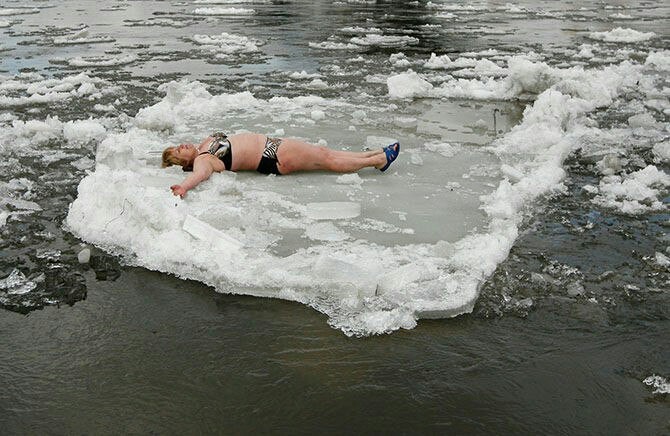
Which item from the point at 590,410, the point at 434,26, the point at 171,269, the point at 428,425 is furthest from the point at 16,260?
the point at 434,26

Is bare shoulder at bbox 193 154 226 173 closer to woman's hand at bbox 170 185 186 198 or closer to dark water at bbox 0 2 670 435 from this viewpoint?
woman's hand at bbox 170 185 186 198

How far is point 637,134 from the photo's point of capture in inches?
278

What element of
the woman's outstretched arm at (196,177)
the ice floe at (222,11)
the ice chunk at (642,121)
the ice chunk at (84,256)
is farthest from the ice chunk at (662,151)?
the ice floe at (222,11)

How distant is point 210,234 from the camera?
4273 mm

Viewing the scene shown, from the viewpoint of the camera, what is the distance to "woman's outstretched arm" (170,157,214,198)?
491cm

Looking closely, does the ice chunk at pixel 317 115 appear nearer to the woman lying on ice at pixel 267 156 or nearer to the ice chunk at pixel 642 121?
the woman lying on ice at pixel 267 156

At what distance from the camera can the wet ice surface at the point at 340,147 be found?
12.9 ft

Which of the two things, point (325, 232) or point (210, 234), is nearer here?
point (210, 234)

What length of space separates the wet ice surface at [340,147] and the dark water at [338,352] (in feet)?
0.24

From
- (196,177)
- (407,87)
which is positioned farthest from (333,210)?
(407,87)

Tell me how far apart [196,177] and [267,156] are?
0.72 meters

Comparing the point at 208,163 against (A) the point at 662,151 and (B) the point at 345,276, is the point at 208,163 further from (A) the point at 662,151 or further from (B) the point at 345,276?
(A) the point at 662,151

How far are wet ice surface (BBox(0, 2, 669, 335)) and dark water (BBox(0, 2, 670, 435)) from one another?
0.24 ft

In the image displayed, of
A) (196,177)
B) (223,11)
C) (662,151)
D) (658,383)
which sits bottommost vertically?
(658,383)
